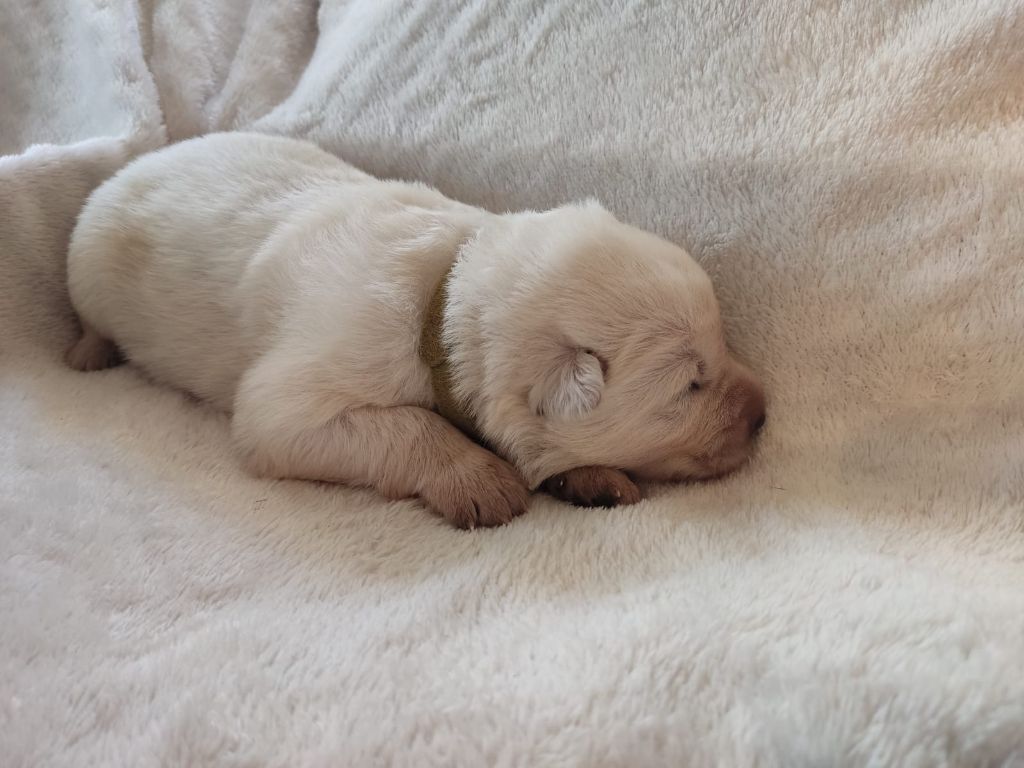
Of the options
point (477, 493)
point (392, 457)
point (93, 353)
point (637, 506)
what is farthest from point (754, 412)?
point (93, 353)

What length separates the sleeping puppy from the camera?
6.08 feet

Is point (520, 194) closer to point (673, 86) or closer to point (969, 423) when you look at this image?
point (673, 86)

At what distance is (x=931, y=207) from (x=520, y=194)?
1.12 metres

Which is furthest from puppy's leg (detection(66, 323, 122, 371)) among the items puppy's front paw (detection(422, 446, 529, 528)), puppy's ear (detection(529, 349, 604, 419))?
puppy's ear (detection(529, 349, 604, 419))

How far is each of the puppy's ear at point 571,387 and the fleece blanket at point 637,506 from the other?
0.75 feet

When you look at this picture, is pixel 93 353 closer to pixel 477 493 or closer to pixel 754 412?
pixel 477 493

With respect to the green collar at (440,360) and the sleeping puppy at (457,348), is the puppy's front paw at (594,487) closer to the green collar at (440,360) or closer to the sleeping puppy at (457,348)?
the sleeping puppy at (457,348)

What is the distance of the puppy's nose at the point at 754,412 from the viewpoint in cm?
190

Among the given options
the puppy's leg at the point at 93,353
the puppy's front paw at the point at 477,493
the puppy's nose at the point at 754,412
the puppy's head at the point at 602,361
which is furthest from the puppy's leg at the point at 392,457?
the puppy's leg at the point at 93,353

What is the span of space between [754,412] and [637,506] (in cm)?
37

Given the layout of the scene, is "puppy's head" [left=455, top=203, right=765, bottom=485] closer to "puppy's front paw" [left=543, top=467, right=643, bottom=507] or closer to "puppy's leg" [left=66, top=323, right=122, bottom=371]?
"puppy's front paw" [left=543, top=467, right=643, bottom=507]

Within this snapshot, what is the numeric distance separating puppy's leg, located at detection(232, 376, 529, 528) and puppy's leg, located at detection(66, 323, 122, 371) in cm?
75

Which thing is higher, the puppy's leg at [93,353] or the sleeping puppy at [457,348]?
the sleeping puppy at [457,348]

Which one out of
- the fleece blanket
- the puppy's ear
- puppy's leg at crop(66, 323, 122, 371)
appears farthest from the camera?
puppy's leg at crop(66, 323, 122, 371)
